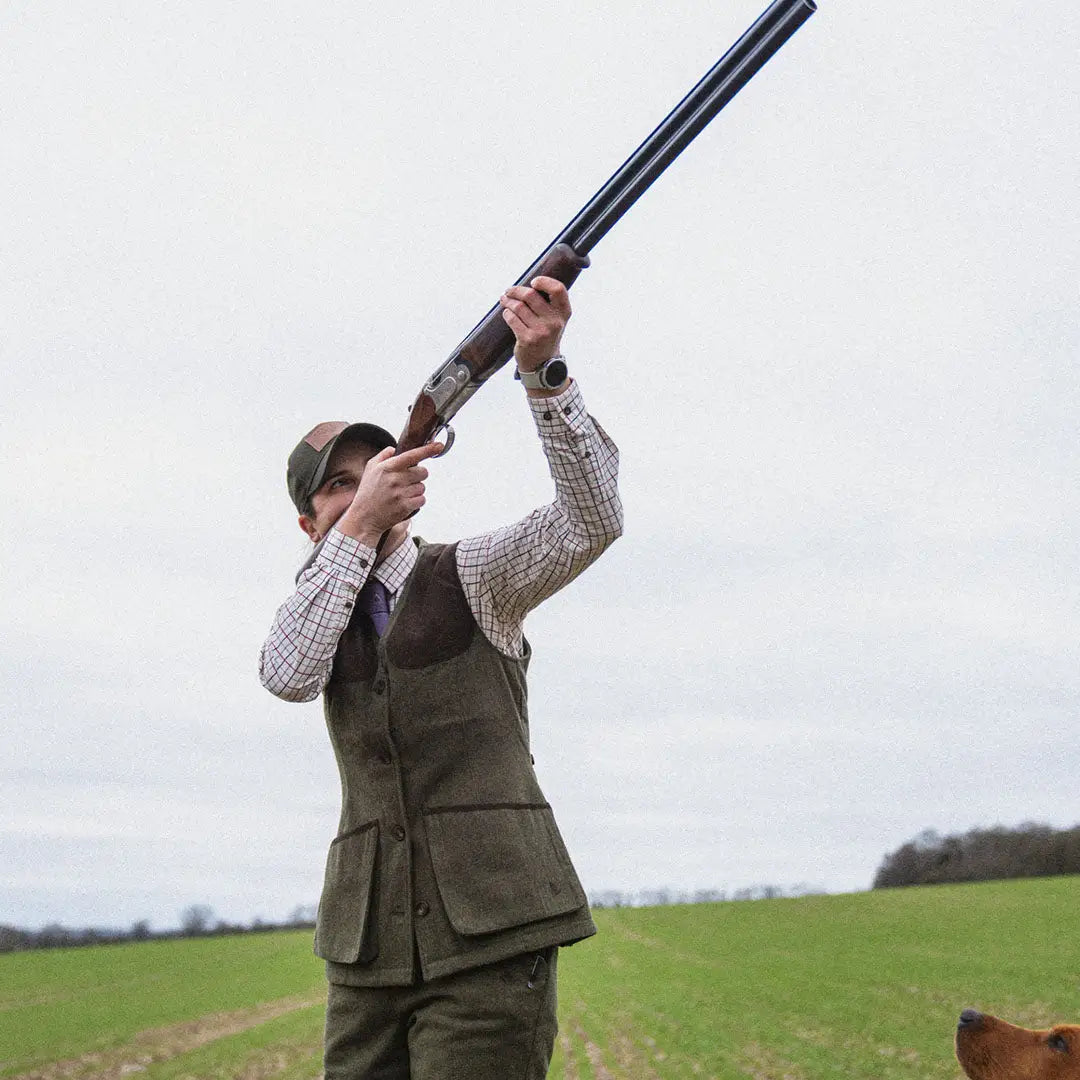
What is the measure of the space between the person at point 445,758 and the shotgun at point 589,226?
0.37 metres

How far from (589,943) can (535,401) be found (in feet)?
179

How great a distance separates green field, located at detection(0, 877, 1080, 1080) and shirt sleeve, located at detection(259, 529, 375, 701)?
45.4ft

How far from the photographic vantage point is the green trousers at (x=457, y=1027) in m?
3.42

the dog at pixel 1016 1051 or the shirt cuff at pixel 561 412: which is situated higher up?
the shirt cuff at pixel 561 412

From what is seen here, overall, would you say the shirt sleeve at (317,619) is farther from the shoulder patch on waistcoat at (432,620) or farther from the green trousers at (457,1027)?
the green trousers at (457,1027)

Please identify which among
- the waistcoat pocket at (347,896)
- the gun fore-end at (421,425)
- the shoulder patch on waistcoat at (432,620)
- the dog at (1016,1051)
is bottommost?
the dog at (1016,1051)

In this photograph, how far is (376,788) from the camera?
3701 mm

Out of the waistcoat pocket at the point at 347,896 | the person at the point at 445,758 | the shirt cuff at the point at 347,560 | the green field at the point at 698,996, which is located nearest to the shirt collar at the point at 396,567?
the person at the point at 445,758

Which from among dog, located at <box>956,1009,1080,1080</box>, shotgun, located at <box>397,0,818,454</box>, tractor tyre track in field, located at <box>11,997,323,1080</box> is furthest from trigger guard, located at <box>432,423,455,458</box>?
tractor tyre track in field, located at <box>11,997,323,1080</box>

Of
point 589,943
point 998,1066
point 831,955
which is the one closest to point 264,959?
point 589,943

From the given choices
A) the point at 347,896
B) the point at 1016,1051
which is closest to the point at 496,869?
the point at 347,896

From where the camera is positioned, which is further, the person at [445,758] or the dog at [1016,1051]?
the dog at [1016,1051]

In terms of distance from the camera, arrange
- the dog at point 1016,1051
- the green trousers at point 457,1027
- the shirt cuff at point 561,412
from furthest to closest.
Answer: the dog at point 1016,1051, the shirt cuff at point 561,412, the green trousers at point 457,1027

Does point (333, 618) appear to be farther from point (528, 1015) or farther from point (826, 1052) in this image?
point (826, 1052)
